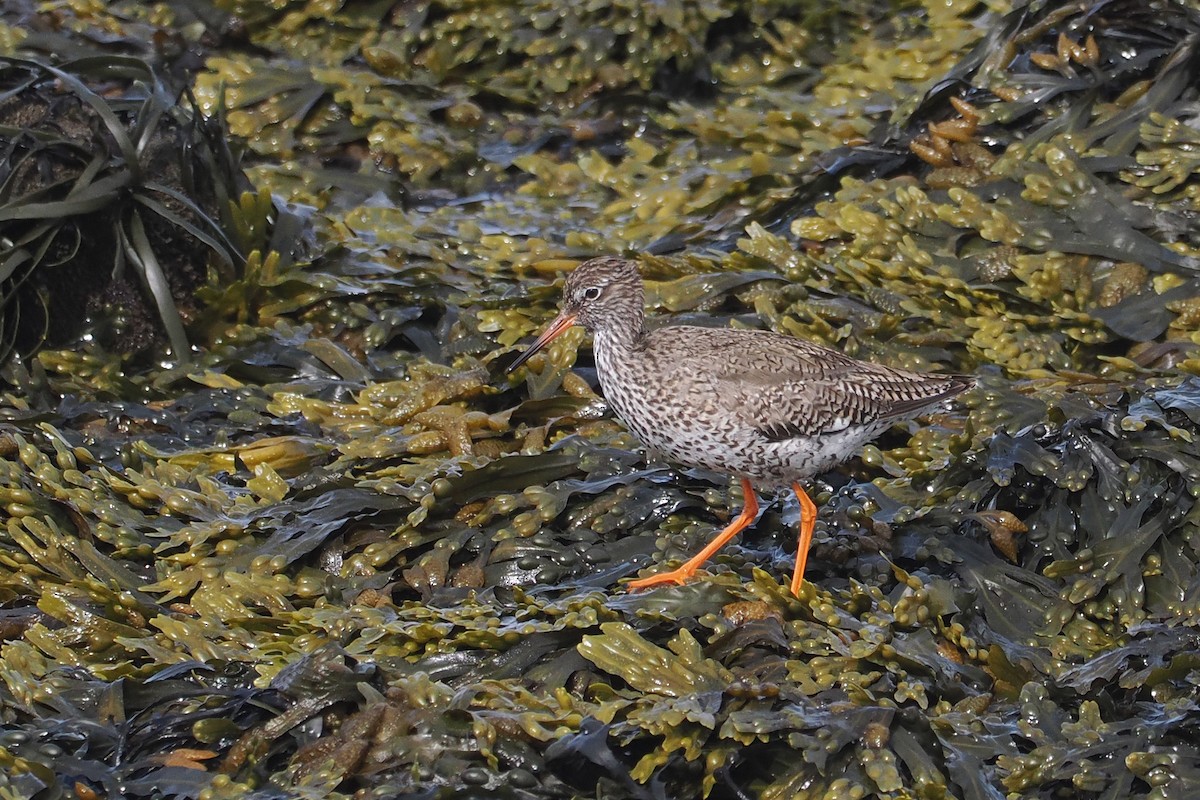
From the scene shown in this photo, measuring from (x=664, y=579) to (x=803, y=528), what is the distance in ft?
1.48

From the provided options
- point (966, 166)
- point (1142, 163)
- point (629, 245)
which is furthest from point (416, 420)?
point (1142, 163)

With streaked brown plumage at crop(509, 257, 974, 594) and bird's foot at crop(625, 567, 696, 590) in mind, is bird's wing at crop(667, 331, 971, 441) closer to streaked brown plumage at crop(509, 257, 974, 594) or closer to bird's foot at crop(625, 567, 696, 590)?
streaked brown plumage at crop(509, 257, 974, 594)

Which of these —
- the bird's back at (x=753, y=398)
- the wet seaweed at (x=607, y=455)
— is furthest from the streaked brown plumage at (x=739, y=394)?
the wet seaweed at (x=607, y=455)

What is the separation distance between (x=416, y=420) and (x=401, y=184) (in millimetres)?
2189

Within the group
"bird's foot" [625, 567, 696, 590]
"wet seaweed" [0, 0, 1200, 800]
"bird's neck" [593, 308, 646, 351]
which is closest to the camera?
"wet seaweed" [0, 0, 1200, 800]

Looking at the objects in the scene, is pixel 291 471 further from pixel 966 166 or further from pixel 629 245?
pixel 966 166

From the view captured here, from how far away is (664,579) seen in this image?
3795 millimetres

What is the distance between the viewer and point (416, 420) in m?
4.52

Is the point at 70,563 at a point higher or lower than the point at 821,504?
higher

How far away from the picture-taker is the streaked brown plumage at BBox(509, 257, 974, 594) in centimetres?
381

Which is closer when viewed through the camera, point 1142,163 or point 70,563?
point 70,563

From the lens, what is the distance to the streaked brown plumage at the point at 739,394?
3812 mm

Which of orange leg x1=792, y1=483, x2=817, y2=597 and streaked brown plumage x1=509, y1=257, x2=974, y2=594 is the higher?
streaked brown plumage x1=509, y1=257, x2=974, y2=594

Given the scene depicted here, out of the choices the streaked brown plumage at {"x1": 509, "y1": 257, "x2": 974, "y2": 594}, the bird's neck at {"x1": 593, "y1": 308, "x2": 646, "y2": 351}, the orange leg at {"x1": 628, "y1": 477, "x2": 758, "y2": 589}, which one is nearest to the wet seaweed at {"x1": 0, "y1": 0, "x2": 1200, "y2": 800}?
the orange leg at {"x1": 628, "y1": 477, "x2": 758, "y2": 589}
